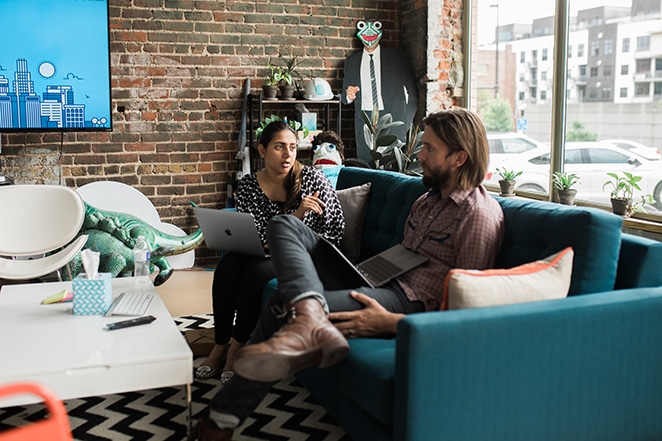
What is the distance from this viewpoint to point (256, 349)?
1.90 m

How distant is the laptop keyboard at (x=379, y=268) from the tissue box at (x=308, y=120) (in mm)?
2753

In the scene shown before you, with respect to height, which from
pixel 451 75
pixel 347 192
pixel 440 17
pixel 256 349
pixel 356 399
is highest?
pixel 440 17

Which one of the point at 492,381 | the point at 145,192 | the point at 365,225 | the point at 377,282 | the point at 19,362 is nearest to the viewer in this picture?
the point at 492,381

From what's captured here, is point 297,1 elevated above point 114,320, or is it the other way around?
point 297,1

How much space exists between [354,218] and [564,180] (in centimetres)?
136

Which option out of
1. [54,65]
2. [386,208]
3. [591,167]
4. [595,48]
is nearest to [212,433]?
[386,208]

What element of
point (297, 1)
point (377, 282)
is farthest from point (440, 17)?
point (377, 282)

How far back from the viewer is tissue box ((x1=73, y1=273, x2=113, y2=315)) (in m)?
2.58

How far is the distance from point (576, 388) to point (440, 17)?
3853mm

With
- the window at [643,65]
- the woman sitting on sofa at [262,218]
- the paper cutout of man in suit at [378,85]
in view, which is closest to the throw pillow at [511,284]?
the woman sitting on sofa at [262,218]

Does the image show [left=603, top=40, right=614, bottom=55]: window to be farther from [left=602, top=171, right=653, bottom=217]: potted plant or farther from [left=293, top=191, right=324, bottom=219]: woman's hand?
[left=293, top=191, right=324, bottom=219]: woman's hand

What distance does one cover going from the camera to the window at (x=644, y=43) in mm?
3516

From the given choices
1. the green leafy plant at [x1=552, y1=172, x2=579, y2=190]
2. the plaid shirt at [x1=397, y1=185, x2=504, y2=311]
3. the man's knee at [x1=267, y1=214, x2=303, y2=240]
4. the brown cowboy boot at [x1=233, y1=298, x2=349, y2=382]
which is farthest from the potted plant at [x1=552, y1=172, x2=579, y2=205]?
the brown cowboy boot at [x1=233, y1=298, x2=349, y2=382]

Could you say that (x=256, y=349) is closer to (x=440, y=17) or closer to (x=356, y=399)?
(x=356, y=399)
